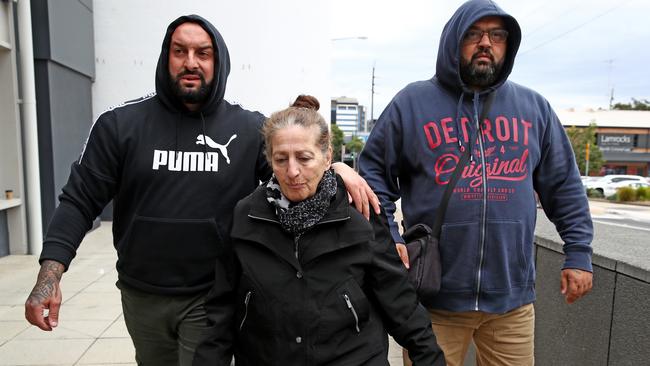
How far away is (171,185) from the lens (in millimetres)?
2100

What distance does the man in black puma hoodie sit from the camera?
82.3 inches

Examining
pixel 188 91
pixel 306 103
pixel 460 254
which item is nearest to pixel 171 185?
pixel 188 91

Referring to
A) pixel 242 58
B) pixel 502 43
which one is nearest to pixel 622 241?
pixel 502 43

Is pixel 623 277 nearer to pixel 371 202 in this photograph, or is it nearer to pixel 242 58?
pixel 371 202

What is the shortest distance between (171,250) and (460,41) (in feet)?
5.18

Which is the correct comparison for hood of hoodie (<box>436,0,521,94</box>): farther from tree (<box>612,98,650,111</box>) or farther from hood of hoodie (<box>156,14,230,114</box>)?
tree (<box>612,98,650,111</box>)

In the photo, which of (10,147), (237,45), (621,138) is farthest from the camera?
(621,138)

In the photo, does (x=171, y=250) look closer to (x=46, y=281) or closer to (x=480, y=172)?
(x=46, y=281)

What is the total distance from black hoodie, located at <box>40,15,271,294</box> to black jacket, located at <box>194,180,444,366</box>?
13.4 inches

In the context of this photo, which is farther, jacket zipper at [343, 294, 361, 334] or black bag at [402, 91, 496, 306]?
black bag at [402, 91, 496, 306]

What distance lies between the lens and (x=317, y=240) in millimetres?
1721

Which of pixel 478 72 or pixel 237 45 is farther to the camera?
pixel 237 45

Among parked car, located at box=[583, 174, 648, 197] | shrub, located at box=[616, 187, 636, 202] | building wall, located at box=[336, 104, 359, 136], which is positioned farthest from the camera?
building wall, located at box=[336, 104, 359, 136]

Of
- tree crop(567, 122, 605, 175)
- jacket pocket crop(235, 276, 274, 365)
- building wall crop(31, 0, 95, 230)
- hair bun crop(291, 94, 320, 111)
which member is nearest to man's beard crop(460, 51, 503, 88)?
jacket pocket crop(235, 276, 274, 365)
